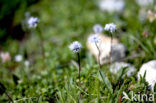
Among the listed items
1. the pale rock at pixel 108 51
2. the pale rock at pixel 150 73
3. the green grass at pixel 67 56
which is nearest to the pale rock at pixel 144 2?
the green grass at pixel 67 56

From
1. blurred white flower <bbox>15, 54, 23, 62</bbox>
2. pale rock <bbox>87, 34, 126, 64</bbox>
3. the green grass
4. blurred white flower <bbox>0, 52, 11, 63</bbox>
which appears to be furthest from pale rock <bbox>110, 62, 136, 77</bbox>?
blurred white flower <bbox>0, 52, 11, 63</bbox>

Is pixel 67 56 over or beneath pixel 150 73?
over

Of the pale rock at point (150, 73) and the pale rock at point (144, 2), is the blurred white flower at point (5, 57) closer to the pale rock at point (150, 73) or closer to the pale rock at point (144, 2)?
the pale rock at point (150, 73)

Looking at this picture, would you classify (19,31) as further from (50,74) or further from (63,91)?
(63,91)

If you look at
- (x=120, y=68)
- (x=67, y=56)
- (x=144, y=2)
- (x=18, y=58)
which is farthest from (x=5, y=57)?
(x=144, y=2)

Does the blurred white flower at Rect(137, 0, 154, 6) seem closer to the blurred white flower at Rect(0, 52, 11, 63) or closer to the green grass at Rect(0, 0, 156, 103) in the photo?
the green grass at Rect(0, 0, 156, 103)

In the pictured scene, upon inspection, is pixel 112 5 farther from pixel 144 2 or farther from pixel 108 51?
pixel 108 51
